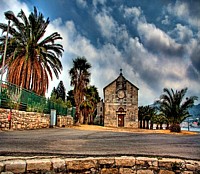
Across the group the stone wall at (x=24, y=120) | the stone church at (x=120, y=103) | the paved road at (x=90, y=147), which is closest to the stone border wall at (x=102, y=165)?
the paved road at (x=90, y=147)

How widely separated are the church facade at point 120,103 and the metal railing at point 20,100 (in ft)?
79.3

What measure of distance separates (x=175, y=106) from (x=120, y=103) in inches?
569

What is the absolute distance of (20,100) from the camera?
13273mm

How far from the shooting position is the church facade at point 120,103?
41.3 m

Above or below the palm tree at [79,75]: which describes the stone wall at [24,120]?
below

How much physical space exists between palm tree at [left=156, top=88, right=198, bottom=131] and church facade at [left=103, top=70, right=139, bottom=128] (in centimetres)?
1179

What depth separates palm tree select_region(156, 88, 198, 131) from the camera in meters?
28.7

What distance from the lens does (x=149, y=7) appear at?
542 inches

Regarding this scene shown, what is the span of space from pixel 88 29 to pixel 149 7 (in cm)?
653

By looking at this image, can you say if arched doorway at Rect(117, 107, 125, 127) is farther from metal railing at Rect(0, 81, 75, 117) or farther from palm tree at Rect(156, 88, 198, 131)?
metal railing at Rect(0, 81, 75, 117)

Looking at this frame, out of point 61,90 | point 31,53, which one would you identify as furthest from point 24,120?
point 61,90

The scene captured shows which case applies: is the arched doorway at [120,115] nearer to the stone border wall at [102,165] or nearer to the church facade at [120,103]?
the church facade at [120,103]

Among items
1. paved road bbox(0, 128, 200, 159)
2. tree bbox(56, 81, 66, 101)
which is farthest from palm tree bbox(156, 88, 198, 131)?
tree bbox(56, 81, 66, 101)

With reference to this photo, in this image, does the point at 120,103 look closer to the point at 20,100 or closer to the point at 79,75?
the point at 79,75
